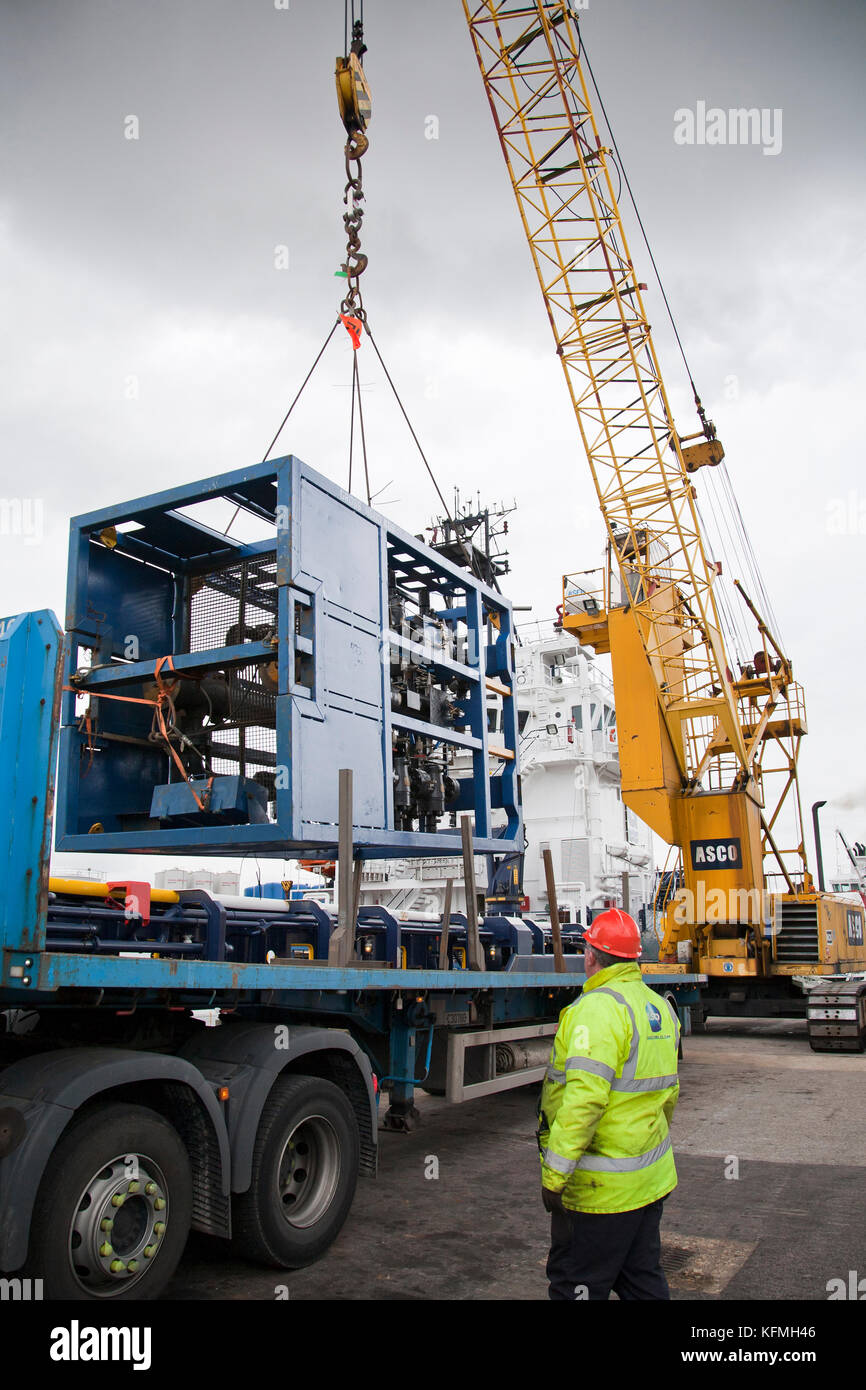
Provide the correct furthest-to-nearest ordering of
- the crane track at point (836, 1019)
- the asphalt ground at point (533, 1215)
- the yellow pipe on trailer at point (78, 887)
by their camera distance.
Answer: the crane track at point (836, 1019), the asphalt ground at point (533, 1215), the yellow pipe on trailer at point (78, 887)

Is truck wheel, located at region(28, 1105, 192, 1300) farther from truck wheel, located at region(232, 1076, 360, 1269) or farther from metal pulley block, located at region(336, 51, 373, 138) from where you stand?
metal pulley block, located at region(336, 51, 373, 138)

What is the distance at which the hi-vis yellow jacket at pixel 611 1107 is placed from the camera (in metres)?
3.23

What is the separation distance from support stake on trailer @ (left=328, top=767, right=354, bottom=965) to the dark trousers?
2.35 metres

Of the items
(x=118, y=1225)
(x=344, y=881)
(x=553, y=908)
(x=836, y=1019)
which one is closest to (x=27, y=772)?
(x=118, y=1225)

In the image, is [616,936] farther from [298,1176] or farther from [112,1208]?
[298,1176]

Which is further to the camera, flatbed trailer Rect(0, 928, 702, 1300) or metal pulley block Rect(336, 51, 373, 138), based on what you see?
metal pulley block Rect(336, 51, 373, 138)

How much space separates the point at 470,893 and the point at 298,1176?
233 cm

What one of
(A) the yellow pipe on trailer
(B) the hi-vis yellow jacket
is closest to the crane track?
(B) the hi-vis yellow jacket

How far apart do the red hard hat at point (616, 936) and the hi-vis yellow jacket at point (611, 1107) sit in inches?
4.6

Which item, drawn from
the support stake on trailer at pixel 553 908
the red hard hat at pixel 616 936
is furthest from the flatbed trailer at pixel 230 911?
the red hard hat at pixel 616 936

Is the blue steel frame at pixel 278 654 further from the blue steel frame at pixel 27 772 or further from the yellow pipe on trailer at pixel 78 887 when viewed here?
the blue steel frame at pixel 27 772

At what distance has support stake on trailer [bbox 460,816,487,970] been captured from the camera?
22.1 ft

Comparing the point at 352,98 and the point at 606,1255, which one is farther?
the point at 352,98

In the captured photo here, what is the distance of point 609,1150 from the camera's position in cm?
333
